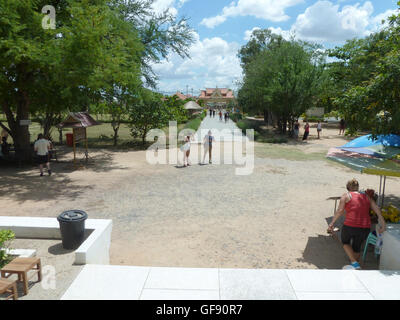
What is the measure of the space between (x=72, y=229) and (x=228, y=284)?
2792 mm

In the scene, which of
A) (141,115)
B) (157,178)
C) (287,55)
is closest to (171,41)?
(141,115)

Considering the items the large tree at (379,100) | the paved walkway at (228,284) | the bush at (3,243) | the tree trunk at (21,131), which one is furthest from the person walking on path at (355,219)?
the tree trunk at (21,131)

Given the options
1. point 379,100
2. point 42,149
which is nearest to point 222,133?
point 42,149

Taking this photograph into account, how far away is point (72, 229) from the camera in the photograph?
541 cm

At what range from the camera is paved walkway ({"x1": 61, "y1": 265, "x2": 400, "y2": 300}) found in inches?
165

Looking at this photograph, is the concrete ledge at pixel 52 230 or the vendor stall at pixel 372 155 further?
the vendor stall at pixel 372 155

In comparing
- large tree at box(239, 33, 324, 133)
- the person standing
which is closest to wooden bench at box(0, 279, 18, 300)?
the person standing

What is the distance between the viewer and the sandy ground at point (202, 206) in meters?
6.31

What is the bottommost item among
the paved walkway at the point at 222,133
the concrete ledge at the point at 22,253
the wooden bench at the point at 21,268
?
the concrete ledge at the point at 22,253

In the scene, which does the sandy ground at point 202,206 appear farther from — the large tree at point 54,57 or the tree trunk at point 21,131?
the large tree at point 54,57

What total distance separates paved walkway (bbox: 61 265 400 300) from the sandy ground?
3.95 ft

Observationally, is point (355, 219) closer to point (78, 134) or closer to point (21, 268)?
point (21, 268)

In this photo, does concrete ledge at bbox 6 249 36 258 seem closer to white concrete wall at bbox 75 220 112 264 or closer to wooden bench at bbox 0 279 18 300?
white concrete wall at bbox 75 220 112 264

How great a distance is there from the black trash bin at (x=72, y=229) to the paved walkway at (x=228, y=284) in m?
0.79
